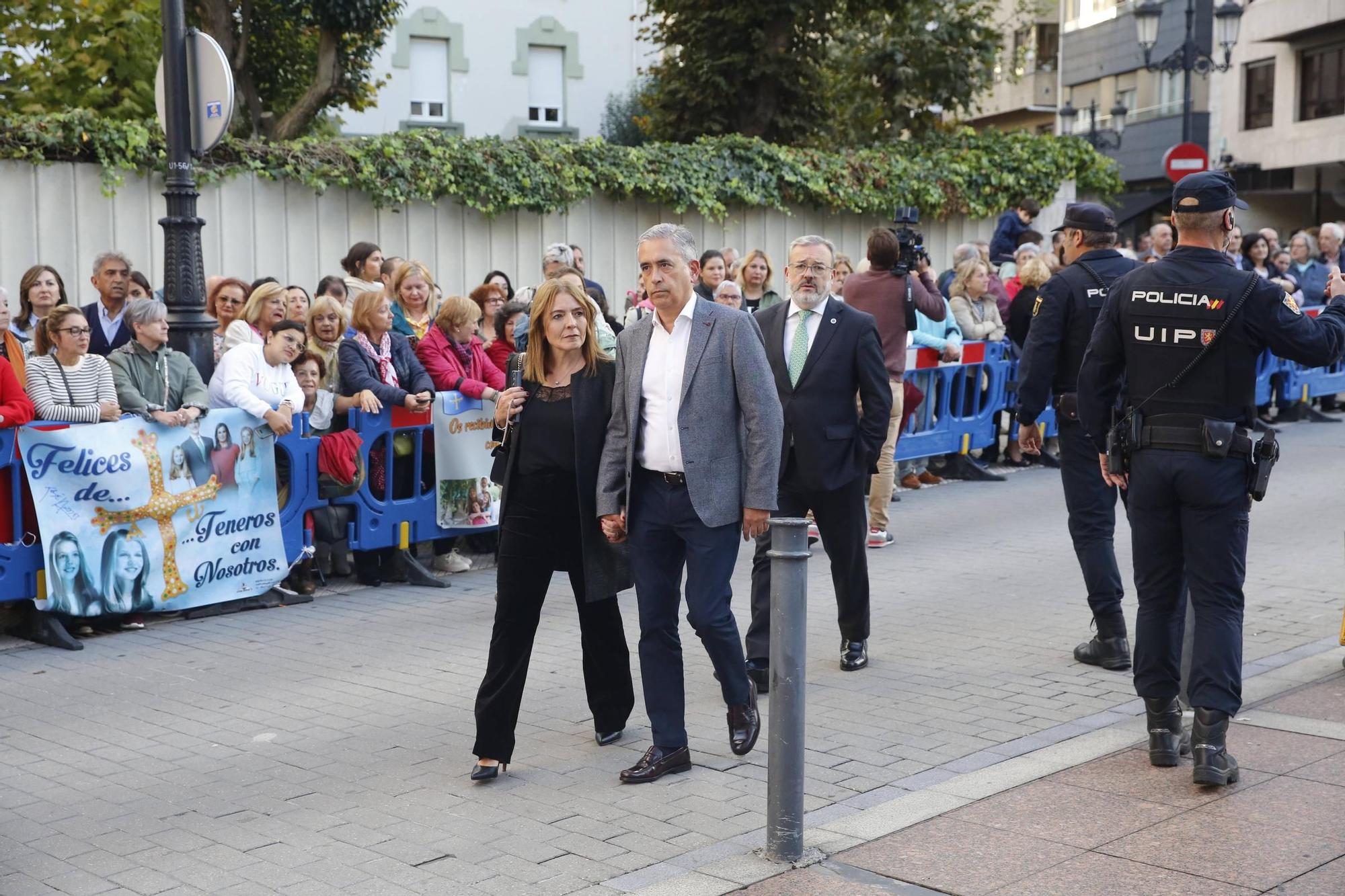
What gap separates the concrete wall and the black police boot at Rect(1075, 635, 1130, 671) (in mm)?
9551

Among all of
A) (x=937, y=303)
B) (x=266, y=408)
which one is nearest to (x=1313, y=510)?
(x=937, y=303)

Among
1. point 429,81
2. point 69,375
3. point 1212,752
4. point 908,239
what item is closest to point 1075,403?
point 1212,752

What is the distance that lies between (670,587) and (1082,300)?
8.59 ft

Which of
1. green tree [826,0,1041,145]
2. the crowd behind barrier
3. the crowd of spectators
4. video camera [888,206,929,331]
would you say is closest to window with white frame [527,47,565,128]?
green tree [826,0,1041,145]

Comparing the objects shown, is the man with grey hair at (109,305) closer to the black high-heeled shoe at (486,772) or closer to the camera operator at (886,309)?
the camera operator at (886,309)

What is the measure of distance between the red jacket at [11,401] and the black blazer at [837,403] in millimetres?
3834

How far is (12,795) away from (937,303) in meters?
8.49

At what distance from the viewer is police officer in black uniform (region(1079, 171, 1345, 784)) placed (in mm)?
5461

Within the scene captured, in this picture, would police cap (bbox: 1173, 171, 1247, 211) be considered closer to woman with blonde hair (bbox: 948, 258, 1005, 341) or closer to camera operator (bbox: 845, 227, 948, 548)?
camera operator (bbox: 845, 227, 948, 548)

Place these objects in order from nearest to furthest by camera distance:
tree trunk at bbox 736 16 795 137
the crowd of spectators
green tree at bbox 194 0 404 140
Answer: the crowd of spectators → green tree at bbox 194 0 404 140 → tree trunk at bbox 736 16 795 137

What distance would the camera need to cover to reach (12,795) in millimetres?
5488

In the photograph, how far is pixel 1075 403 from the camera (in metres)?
7.08

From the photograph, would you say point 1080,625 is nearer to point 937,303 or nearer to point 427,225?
point 937,303

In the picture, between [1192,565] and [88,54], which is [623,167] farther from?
[1192,565]
